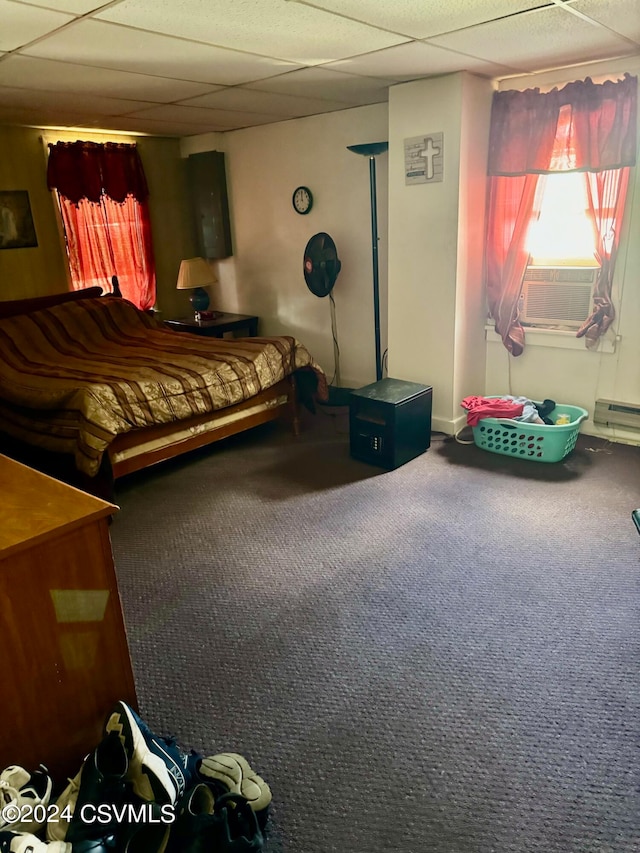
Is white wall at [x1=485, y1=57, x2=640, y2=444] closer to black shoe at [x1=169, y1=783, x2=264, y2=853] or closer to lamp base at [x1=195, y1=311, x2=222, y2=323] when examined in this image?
lamp base at [x1=195, y1=311, x2=222, y2=323]

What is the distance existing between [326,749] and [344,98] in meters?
3.79

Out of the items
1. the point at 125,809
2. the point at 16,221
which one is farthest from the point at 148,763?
the point at 16,221

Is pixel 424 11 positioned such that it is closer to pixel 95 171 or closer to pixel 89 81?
pixel 89 81

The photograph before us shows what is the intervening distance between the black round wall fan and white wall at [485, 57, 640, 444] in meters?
1.29

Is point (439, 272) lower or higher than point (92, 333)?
higher

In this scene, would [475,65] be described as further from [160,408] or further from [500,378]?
[160,408]

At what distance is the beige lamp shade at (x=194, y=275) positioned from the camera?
522cm

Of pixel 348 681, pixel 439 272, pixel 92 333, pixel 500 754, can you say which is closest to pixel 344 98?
pixel 439 272

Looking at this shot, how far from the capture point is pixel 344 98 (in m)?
3.97

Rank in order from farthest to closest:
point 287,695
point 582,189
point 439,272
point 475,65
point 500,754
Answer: point 439,272, point 582,189, point 475,65, point 287,695, point 500,754

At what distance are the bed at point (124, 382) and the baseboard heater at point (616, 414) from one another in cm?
176

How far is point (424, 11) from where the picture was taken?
2.30 meters

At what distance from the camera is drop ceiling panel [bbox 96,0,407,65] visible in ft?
7.09

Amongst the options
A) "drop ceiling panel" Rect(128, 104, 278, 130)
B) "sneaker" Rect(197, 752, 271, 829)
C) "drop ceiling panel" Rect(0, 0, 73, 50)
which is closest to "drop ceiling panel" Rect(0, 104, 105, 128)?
"drop ceiling panel" Rect(128, 104, 278, 130)
